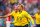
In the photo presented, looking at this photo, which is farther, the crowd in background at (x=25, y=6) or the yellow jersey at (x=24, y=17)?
the crowd in background at (x=25, y=6)

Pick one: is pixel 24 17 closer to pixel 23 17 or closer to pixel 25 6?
pixel 23 17

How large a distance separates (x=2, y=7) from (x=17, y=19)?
3653 millimetres

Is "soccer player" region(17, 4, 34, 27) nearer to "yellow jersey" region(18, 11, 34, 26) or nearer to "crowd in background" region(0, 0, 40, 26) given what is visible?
"yellow jersey" region(18, 11, 34, 26)

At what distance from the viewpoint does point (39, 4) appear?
6.43 metres

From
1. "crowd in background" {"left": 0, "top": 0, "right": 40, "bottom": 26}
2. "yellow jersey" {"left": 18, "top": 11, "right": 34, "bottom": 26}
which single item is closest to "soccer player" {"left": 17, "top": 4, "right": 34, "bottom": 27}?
"yellow jersey" {"left": 18, "top": 11, "right": 34, "bottom": 26}

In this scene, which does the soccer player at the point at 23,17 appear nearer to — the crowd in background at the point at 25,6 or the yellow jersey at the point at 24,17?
the yellow jersey at the point at 24,17

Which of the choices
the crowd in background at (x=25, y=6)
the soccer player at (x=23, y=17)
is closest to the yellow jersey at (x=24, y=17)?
the soccer player at (x=23, y=17)

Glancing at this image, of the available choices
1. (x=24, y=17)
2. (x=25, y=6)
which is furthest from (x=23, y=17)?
(x=25, y=6)

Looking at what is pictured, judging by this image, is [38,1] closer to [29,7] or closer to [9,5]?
[29,7]

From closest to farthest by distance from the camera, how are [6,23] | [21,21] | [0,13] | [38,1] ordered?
[21,21] < [6,23] < [0,13] < [38,1]

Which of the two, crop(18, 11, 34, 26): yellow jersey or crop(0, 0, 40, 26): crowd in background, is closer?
crop(18, 11, 34, 26): yellow jersey

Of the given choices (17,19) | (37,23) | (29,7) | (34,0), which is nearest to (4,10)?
(29,7)

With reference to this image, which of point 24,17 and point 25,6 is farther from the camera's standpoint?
point 25,6

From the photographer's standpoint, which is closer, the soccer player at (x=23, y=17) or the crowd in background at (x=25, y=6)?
the soccer player at (x=23, y=17)
